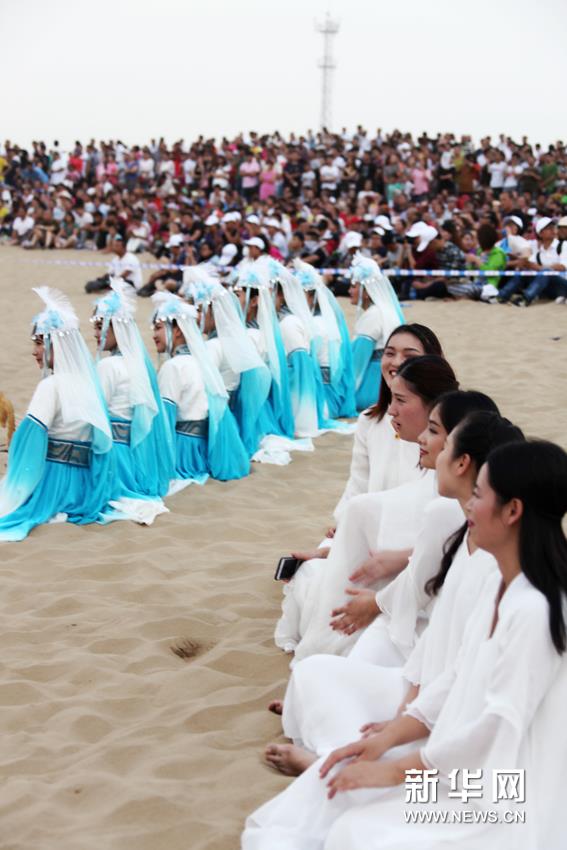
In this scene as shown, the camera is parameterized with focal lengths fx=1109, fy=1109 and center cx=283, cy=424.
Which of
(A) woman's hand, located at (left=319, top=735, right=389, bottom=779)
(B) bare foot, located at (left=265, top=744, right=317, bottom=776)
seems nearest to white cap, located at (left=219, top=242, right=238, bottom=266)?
(B) bare foot, located at (left=265, top=744, right=317, bottom=776)

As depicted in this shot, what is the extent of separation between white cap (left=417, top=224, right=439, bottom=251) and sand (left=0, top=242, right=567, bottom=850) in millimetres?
7605

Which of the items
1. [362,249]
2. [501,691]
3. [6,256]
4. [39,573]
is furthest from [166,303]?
[6,256]

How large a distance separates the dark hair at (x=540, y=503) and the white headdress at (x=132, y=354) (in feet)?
14.2

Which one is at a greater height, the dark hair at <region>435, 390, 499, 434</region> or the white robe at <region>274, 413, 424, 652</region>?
the dark hair at <region>435, 390, 499, 434</region>

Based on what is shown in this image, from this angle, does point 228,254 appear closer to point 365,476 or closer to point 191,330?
point 191,330

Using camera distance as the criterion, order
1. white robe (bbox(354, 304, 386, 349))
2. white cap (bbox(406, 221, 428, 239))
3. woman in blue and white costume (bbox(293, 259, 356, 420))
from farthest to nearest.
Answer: white cap (bbox(406, 221, 428, 239)) → woman in blue and white costume (bbox(293, 259, 356, 420)) → white robe (bbox(354, 304, 386, 349))

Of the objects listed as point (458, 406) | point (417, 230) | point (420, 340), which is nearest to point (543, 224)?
point (417, 230)

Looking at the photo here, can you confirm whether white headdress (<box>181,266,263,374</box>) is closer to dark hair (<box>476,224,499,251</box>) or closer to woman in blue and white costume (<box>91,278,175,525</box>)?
woman in blue and white costume (<box>91,278,175,525</box>)

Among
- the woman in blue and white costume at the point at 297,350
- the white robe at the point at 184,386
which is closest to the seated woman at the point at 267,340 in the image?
the woman in blue and white costume at the point at 297,350

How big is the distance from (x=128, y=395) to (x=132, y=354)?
26 centimetres

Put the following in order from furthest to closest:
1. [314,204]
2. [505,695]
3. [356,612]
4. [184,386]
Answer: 1. [314,204]
2. [184,386]
3. [356,612]
4. [505,695]

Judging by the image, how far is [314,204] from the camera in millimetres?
19594

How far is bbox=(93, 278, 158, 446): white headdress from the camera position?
652 cm

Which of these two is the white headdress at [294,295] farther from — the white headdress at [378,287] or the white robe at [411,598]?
the white robe at [411,598]
